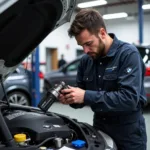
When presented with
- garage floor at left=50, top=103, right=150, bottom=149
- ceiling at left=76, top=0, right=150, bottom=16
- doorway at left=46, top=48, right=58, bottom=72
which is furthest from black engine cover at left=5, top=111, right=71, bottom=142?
doorway at left=46, top=48, right=58, bottom=72

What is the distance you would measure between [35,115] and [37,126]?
0.16 meters

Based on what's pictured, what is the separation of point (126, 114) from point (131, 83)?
0.24 m

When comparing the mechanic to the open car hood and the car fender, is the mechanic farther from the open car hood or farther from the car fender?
the car fender

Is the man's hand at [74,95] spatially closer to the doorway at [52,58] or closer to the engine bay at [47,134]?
the engine bay at [47,134]

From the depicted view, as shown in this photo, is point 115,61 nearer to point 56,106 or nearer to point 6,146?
point 6,146

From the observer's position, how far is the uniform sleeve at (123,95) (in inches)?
62.1

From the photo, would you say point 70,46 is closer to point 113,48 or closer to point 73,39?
point 73,39

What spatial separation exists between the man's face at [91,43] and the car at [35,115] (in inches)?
6.1

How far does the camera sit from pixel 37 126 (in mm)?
1551

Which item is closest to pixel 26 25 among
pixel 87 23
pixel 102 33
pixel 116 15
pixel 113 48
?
pixel 87 23

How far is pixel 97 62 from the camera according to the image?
1.85 meters

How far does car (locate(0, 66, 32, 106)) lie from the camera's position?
5.33 m

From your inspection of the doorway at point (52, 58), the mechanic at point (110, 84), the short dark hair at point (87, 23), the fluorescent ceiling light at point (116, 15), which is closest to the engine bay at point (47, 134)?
the mechanic at point (110, 84)

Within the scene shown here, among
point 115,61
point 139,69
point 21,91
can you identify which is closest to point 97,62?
point 115,61
